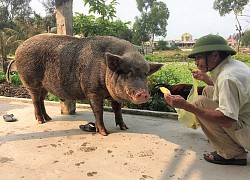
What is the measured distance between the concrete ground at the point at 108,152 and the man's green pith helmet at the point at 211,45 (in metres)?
1.28

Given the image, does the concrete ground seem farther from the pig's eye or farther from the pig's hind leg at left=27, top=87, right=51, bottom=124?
the pig's eye

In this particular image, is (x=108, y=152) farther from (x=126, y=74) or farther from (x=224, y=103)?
(x=224, y=103)

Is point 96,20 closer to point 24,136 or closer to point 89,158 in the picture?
point 24,136

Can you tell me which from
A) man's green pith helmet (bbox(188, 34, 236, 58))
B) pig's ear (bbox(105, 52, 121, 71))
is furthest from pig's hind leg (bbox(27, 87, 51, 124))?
man's green pith helmet (bbox(188, 34, 236, 58))

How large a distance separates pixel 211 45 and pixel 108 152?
1.81 meters

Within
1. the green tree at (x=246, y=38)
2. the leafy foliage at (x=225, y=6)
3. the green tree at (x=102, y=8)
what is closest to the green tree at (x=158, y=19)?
the leafy foliage at (x=225, y=6)

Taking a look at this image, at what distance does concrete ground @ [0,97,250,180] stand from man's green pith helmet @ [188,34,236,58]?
1.28m

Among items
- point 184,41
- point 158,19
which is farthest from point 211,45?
point 184,41

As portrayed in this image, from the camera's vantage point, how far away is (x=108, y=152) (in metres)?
3.57

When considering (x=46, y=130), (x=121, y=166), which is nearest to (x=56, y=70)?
(x=46, y=130)

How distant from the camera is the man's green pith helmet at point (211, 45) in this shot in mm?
2848

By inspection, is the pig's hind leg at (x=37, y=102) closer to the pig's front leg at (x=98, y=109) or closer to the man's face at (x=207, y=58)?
the pig's front leg at (x=98, y=109)

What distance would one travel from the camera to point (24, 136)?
421cm

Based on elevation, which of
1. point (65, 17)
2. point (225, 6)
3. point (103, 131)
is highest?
point (225, 6)
